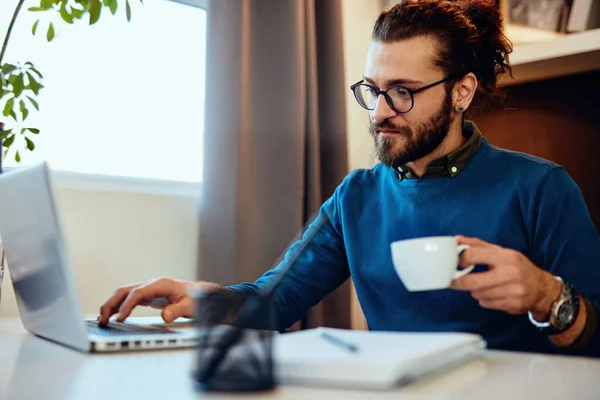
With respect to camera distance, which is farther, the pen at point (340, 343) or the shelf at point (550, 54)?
the shelf at point (550, 54)

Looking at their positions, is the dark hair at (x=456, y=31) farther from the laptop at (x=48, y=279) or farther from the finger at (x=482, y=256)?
the laptop at (x=48, y=279)

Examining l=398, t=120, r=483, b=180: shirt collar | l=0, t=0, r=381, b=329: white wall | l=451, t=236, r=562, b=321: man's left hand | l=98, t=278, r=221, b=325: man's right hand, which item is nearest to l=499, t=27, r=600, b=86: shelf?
l=398, t=120, r=483, b=180: shirt collar

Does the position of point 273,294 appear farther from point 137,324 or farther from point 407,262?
point 137,324

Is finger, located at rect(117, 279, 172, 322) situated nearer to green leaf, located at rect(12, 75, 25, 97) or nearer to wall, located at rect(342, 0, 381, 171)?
green leaf, located at rect(12, 75, 25, 97)

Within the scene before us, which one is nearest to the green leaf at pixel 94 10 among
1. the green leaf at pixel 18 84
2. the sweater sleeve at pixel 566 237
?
the green leaf at pixel 18 84

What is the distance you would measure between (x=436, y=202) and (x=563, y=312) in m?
0.44

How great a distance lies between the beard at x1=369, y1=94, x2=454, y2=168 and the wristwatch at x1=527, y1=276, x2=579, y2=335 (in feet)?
1.66

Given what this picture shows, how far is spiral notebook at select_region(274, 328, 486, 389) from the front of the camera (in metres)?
0.55

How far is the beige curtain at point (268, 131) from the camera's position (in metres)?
1.96

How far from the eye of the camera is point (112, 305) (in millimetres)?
1010

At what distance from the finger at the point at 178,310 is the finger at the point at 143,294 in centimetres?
3

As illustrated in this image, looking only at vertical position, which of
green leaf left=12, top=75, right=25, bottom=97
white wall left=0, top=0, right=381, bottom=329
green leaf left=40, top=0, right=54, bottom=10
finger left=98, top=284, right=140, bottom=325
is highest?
green leaf left=40, top=0, right=54, bottom=10

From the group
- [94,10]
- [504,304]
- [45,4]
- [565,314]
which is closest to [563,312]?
[565,314]

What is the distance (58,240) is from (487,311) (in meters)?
0.84
